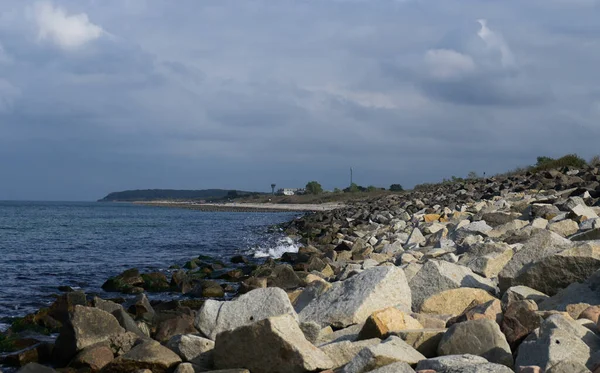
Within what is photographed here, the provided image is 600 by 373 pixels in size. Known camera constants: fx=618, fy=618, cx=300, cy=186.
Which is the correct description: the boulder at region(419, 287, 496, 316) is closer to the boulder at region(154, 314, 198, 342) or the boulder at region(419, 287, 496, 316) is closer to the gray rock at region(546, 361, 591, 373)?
the gray rock at region(546, 361, 591, 373)

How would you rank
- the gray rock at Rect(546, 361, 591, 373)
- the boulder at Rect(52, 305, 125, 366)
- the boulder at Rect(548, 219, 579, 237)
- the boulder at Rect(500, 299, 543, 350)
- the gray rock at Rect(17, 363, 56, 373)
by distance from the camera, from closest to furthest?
1. the gray rock at Rect(546, 361, 591, 373)
2. the boulder at Rect(500, 299, 543, 350)
3. the gray rock at Rect(17, 363, 56, 373)
4. the boulder at Rect(52, 305, 125, 366)
5. the boulder at Rect(548, 219, 579, 237)

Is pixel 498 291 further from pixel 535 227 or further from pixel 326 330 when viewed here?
pixel 535 227

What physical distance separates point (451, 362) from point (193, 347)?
2.09 meters

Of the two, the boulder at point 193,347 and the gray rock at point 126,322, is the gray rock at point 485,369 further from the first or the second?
the gray rock at point 126,322

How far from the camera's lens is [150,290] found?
11117 mm

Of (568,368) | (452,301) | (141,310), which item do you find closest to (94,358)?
(141,310)

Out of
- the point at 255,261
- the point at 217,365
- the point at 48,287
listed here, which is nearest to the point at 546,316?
the point at 217,365

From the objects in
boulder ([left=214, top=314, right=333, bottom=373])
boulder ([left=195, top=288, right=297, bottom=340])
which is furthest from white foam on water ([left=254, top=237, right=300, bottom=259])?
boulder ([left=214, top=314, right=333, bottom=373])

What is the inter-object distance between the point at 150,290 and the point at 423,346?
805 centimetres

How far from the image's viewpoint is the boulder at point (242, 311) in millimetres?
4902

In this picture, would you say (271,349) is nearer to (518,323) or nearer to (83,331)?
(518,323)

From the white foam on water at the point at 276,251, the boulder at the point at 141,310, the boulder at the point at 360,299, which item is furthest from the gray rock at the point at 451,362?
the white foam on water at the point at 276,251

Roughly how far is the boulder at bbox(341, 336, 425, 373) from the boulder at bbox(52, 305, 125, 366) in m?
2.64

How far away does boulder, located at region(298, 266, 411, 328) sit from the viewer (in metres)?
4.87
